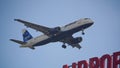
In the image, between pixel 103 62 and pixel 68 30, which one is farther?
pixel 68 30

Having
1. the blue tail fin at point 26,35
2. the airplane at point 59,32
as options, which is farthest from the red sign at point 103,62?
the blue tail fin at point 26,35

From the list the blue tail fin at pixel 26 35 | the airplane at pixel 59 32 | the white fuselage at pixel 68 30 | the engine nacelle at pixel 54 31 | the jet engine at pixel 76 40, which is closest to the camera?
the white fuselage at pixel 68 30

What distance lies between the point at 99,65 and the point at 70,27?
28.7ft

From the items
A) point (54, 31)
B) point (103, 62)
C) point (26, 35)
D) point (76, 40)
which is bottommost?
point (103, 62)

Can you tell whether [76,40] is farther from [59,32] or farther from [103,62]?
[103,62]

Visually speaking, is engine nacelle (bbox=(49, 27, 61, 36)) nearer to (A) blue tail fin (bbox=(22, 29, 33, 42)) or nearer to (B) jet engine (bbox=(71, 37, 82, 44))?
(B) jet engine (bbox=(71, 37, 82, 44))

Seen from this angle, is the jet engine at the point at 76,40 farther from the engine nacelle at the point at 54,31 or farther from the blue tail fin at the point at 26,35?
the blue tail fin at the point at 26,35

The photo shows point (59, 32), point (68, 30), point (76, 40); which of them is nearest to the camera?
point (68, 30)

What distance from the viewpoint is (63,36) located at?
128 feet

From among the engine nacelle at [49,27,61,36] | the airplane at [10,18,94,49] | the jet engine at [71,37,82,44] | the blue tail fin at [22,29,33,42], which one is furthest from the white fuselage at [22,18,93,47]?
the blue tail fin at [22,29,33,42]

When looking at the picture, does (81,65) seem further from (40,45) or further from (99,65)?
(40,45)

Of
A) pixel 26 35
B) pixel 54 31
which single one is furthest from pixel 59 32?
pixel 26 35

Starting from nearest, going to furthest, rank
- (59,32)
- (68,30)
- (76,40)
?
(68,30) → (59,32) → (76,40)

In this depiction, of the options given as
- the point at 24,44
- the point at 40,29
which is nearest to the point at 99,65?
the point at 40,29
